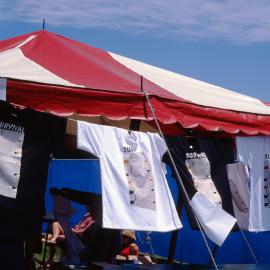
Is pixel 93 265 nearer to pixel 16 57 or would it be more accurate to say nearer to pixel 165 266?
pixel 165 266

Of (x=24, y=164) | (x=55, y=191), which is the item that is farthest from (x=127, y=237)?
(x=24, y=164)

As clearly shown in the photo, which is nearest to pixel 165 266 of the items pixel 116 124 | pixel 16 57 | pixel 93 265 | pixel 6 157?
pixel 93 265

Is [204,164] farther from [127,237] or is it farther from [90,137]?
[127,237]

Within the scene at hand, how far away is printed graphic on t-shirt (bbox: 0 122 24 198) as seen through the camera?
14.2 feet

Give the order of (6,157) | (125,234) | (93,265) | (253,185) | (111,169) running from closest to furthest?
(6,157), (111,169), (93,265), (253,185), (125,234)

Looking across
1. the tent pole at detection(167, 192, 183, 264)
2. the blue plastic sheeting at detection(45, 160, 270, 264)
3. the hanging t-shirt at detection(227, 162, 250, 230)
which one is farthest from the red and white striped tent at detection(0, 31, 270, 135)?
the blue plastic sheeting at detection(45, 160, 270, 264)

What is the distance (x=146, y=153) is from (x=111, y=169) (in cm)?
38

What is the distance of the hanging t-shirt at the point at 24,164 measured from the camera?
172 inches

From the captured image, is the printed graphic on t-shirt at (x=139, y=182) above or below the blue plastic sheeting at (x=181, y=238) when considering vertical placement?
above

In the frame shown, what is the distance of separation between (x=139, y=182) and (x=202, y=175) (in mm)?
1032

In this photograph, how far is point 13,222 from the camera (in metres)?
4.40

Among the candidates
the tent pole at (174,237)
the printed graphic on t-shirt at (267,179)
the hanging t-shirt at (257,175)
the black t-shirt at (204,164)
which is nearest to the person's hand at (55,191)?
the tent pole at (174,237)

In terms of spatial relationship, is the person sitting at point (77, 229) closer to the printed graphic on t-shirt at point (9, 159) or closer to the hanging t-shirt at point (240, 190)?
the hanging t-shirt at point (240, 190)

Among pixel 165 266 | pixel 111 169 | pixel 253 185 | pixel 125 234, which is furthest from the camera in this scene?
pixel 125 234
